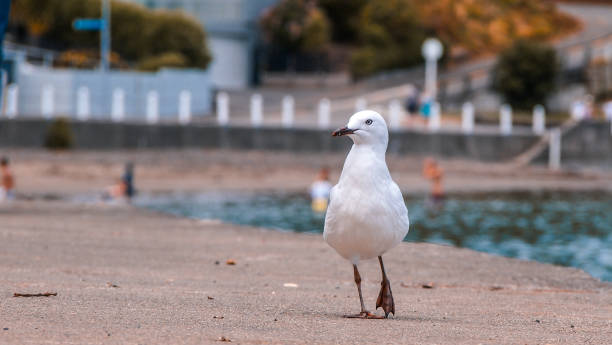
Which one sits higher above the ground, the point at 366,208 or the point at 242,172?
the point at 366,208

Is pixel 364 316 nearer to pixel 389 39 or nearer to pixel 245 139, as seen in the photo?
pixel 245 139

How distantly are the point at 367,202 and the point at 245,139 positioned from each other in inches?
1266

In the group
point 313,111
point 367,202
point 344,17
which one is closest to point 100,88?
point 313,111

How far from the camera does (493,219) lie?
2875cm

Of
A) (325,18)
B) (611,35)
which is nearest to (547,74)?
(611,35)

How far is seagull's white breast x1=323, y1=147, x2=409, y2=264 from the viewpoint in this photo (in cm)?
907

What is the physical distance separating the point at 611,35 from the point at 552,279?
47288 mm

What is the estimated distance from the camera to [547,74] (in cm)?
5225

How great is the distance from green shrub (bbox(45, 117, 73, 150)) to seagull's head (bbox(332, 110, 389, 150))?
2990cm

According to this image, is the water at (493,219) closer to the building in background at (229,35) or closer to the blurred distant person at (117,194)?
the blurred distant person at (117,194)

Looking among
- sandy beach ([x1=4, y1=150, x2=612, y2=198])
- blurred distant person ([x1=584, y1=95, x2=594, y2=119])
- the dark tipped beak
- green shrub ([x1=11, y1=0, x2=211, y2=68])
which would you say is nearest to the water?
sandy beach ([x1=4, y1=150, x2=612, y2=198])

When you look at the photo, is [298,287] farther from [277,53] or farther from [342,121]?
[277,53]

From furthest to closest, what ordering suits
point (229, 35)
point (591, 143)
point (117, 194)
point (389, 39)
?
1. point (229, 35)
2. point (389, 39)
3. point (591, 143)
4. point (117, 194)

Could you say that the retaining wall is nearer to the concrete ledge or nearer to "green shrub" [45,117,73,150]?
the concrete ledge
